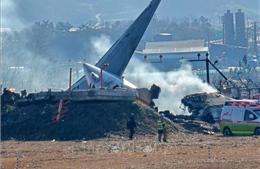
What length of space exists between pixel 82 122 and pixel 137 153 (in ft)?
44.2

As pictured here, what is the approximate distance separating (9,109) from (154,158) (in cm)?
2435

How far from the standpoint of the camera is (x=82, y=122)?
5628 cm

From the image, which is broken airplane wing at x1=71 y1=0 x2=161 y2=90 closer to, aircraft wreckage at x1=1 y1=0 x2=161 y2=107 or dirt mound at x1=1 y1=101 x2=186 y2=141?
aircraft wreckage at x1=1 y1=0 x2=161 y2=107

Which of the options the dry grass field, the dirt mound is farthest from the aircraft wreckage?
the dry grass field

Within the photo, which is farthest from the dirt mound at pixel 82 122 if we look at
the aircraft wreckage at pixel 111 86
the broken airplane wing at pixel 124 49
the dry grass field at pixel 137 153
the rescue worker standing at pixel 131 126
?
the broken airplane wing at pixel 124 49

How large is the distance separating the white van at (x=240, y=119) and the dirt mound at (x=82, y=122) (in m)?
2.80

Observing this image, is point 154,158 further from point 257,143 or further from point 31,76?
point 31,76

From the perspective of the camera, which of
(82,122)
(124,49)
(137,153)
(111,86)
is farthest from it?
(124,49)

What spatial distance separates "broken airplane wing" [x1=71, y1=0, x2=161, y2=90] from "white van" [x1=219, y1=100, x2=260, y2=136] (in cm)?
2381

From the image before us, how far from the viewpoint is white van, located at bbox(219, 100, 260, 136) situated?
180ft

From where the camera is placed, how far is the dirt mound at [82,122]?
2168 inches

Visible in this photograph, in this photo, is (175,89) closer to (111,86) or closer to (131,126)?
(111,86)

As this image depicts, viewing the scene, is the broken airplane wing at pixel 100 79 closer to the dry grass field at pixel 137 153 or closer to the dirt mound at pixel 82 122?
the dirt mound at pixel 82 122

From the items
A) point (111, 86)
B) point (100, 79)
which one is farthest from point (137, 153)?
point (111, 86)
